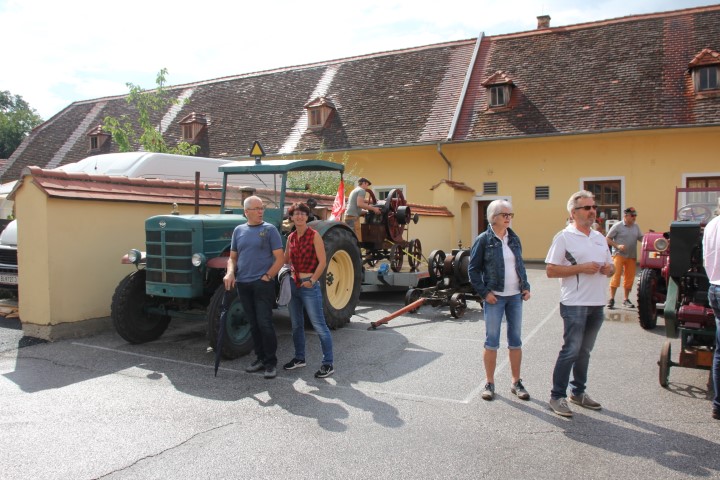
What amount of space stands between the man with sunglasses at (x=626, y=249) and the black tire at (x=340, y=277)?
4455 mm

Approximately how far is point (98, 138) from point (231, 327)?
23.7m

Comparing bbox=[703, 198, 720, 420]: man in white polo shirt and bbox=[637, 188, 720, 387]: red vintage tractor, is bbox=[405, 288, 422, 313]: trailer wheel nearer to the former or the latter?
bbox=[637, 188, 720, 387]: red vintage tractor

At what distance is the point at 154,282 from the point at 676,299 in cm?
537

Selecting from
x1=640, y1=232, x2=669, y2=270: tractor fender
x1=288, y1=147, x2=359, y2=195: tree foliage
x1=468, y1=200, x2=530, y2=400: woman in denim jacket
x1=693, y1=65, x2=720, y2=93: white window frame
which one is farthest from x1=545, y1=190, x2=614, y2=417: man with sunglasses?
x1=693, y1=65, x2=720, y2=93: white window frame

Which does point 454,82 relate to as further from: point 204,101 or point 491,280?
point 491,280

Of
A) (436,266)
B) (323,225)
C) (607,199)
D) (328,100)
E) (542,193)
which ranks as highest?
(328,100)

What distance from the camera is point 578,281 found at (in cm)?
460

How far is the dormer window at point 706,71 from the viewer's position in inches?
657

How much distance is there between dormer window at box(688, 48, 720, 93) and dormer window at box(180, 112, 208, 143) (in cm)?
1809

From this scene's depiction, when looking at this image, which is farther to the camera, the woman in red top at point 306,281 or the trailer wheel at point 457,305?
the trailer wheel at point 457,305

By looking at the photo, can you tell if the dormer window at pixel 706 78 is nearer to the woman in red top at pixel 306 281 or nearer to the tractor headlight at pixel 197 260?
the woman in red top at pixel 306 281

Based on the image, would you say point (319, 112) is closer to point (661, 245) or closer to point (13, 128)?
point (661, 245)

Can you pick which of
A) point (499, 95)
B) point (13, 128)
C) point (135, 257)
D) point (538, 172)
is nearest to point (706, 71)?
point (538, 172)

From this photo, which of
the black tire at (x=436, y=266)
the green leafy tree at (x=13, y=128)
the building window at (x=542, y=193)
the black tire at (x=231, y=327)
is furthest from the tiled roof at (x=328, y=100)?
the green leafy tree at (x=13, y=128)
